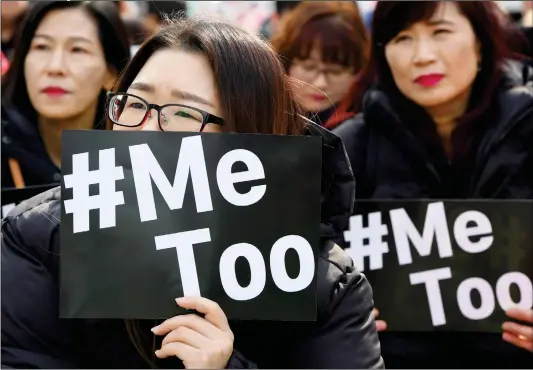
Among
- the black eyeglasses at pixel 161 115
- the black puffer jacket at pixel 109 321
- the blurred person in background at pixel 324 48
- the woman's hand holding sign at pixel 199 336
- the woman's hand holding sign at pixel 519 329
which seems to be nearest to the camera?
the woman's hand holding sign at pixel 199 336

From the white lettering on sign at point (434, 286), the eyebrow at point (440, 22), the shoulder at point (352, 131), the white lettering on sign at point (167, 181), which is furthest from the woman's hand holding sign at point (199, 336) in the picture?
the eyebrow at point (440, 22)

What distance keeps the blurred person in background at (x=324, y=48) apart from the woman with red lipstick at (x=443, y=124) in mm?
72

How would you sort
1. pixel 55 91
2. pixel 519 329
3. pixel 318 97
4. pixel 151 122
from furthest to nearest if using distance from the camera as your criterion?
pixel 318 97 < pixel 55 91 < pixel 519 329 < pixel 151 122

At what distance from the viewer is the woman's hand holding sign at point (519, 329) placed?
2.19m

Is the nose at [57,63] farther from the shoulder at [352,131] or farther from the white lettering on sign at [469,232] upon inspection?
the white lettering on sign at [469,232]

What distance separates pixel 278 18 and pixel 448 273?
0.93 meters

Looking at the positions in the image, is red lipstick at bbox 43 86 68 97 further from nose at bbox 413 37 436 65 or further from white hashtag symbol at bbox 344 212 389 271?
nose at bbox 413 37 436 65

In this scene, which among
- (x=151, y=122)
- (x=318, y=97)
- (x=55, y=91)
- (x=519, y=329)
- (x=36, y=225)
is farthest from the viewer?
(x=318, y=97)

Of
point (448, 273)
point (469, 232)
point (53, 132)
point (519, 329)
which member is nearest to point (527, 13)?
point (469, 232)

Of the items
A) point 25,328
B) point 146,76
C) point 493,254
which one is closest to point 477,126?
point 493,254

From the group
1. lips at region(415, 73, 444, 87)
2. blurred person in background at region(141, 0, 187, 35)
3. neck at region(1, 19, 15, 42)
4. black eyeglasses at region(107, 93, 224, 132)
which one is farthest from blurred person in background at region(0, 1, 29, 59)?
lips at region(415, 73, 444, 87)

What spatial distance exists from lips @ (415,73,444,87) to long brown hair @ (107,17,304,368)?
64cm

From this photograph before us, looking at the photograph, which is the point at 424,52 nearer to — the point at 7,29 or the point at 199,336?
the point at 199,336

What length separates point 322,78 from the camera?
2438 mm
